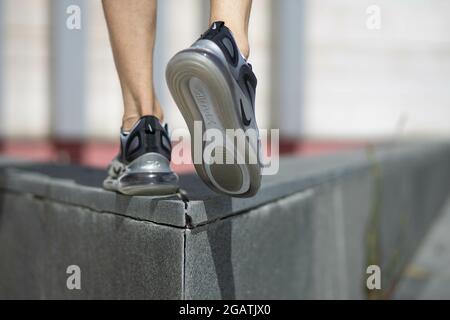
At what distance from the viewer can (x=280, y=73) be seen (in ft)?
26.1

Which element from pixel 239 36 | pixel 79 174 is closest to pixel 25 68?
pixel 79 174

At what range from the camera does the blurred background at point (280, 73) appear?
24.5 ft

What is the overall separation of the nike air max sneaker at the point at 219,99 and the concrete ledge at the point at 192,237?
13 cm

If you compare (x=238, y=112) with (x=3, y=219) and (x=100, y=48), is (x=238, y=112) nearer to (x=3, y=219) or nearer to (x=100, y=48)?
(x=3, y=219)

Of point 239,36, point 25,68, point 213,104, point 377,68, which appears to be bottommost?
point 213,104

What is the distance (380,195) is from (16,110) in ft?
19.6

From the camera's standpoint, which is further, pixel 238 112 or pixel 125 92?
pixel 125 92

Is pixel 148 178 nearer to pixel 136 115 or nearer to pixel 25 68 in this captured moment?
pixel 136 115

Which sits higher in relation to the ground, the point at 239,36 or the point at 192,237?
the point at 239,36

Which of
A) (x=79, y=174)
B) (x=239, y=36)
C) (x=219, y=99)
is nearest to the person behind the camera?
(x=219, y=99)

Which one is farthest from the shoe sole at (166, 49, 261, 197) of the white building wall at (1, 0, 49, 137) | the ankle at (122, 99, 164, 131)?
the white building wall at (1, 0, 49, 137)

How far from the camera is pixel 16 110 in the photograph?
753 centimetres

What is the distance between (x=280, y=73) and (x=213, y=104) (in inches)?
272

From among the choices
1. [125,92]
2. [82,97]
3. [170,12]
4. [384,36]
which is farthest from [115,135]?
[125,92]
